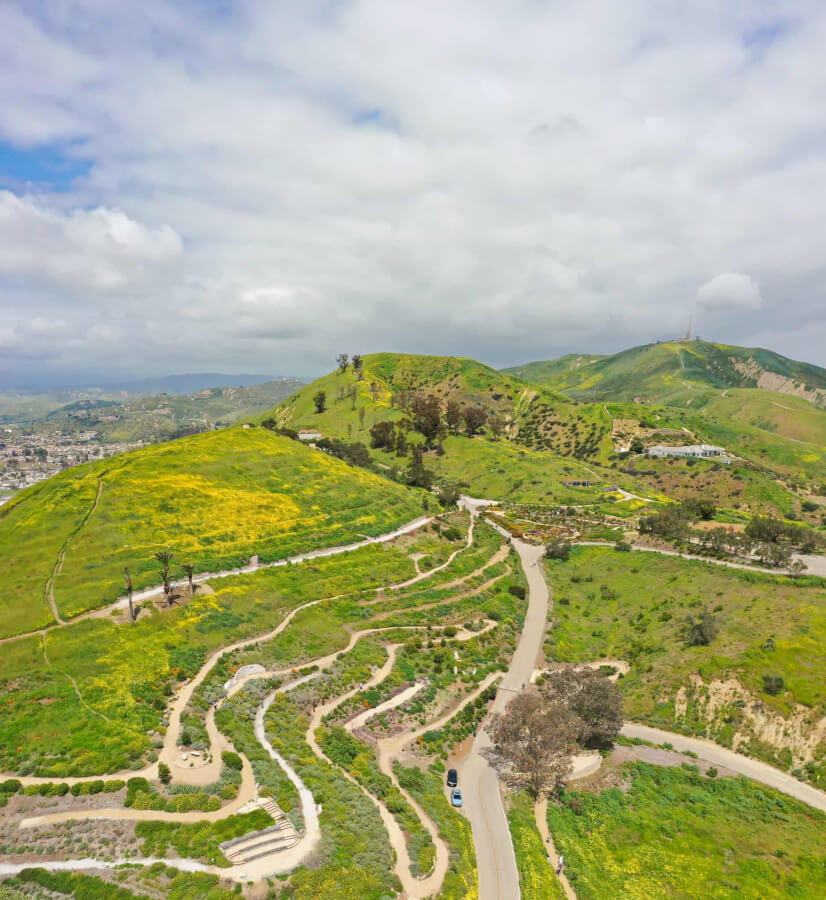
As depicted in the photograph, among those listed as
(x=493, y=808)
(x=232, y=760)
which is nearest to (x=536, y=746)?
(x=493, y=808)

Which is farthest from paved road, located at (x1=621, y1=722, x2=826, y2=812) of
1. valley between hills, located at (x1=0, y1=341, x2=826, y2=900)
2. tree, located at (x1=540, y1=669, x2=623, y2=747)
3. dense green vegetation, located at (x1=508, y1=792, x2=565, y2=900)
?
dense green vegetation, located at (x1=508, y1=792, x2=565, y2=900)

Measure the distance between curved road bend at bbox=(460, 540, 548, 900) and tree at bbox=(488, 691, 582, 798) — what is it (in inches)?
94.0

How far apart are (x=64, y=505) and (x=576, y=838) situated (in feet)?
287

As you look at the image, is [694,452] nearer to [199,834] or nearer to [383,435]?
[383,435]

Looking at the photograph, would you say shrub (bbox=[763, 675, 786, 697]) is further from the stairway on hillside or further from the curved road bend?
the stairway on hillside

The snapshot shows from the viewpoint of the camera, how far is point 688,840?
123 feet

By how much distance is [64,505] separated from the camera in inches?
3081

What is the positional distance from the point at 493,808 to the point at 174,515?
6660 centimetres

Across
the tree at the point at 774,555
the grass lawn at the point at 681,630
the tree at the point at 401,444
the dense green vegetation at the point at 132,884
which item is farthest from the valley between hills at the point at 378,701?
the tree at the point at 401,444

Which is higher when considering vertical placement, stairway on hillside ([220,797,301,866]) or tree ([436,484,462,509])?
tree ([436,484,462,509])

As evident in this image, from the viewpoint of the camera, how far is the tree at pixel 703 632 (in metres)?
60.6

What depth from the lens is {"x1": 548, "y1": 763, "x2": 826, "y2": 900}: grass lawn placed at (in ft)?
110

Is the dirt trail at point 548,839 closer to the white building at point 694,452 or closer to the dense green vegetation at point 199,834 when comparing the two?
the dense green vegetation at point 199,834

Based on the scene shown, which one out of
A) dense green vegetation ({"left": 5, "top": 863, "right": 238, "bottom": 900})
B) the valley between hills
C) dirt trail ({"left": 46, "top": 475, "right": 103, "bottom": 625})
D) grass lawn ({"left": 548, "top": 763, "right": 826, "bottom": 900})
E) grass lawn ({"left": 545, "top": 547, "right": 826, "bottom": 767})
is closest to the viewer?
dense green vegetation ({"left": 5, "top": 863, "right": 238, "bottom": 900})
